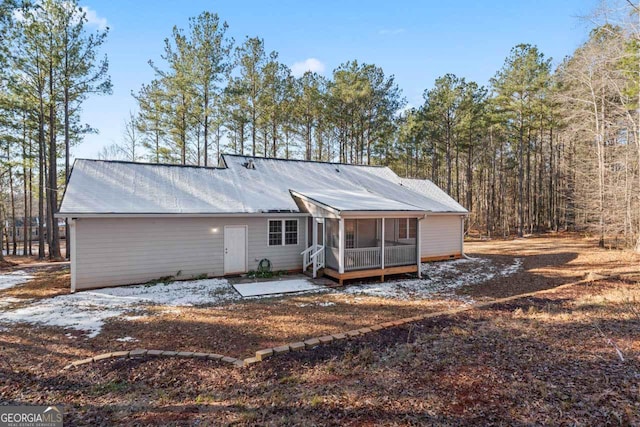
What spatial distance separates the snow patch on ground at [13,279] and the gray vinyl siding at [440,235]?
15.6 meters

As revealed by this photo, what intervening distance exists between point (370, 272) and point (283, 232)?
369 cm

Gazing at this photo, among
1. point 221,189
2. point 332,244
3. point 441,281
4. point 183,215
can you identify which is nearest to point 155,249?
point 183,215

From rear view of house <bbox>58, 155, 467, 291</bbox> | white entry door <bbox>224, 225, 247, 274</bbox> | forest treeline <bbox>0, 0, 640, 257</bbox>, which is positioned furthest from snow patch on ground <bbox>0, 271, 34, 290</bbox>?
white entry door <bbox>224, 225, 247, 274</bbox>

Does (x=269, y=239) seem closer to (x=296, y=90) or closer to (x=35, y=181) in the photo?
(x=296, y=90)

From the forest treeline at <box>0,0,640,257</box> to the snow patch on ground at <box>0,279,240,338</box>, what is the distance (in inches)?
392

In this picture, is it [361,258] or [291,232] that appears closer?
[361,258]

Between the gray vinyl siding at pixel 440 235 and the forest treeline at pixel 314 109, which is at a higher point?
the forest treeline at pixel 314 109

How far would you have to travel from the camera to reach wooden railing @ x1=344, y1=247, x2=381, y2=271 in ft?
33.5

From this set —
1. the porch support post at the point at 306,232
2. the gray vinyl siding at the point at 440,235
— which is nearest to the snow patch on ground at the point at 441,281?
the gray vinyl siding at the point at 440,235

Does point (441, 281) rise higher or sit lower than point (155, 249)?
lower

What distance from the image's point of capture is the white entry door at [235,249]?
10898 mm

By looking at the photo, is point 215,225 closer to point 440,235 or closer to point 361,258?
point 361,258

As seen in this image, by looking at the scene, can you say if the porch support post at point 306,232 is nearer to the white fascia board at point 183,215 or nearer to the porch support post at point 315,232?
the white fascia board at point 183,215

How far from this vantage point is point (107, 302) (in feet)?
25.9
